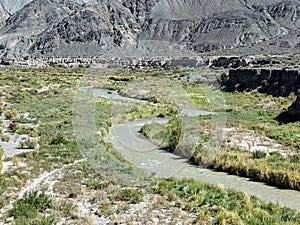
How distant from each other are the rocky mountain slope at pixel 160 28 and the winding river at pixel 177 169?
343 feet

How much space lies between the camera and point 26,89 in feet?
167

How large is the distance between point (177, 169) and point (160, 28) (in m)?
139

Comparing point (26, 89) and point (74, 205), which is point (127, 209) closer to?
point (74, 205)

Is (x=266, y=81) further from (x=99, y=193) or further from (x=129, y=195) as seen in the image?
(x=99, y=193)

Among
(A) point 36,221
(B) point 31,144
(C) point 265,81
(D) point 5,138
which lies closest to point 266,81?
(C) point 265,81

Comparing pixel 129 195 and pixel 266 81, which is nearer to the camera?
pixel 129 195

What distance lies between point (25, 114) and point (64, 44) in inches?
5162

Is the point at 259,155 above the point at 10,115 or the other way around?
above

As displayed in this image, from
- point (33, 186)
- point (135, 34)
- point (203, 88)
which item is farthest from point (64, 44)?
point (33, 186)

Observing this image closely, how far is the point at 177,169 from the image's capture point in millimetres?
17875

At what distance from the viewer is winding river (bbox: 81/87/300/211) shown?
47.2ft

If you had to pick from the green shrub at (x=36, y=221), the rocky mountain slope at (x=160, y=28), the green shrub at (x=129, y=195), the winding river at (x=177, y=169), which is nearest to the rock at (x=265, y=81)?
the winding river at (x=177, y=169)

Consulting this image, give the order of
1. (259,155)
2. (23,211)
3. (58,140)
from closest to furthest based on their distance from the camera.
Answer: (23,211)
(259,155)
(58,140)

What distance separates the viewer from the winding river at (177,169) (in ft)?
47.2
